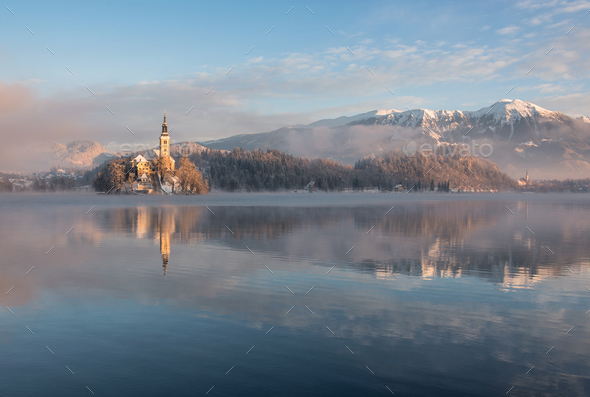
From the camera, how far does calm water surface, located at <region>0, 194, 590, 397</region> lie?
9.06 meters

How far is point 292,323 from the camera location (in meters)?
12.5

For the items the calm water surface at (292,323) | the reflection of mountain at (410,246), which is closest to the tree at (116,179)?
the reflection of mountain at (410,246)

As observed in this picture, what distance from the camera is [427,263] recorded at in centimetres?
2242

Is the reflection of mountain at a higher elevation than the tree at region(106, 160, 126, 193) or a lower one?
lower

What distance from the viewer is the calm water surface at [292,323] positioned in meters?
9.06

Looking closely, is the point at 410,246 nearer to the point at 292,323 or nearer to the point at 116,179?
the point at 292,323

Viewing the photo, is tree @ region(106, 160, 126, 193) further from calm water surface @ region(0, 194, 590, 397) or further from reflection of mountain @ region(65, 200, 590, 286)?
calm water surface @ region(0, 194, 590, 397)

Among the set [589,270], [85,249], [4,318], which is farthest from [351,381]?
[85,249]

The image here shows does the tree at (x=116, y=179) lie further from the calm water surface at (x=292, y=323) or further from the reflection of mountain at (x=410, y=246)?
the calm water surface at (x=292, y=323)

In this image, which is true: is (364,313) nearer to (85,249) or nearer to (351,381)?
(351,381)

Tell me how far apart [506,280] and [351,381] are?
12.6 m

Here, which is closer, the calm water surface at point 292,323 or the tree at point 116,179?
the calm water surface at point 292,323

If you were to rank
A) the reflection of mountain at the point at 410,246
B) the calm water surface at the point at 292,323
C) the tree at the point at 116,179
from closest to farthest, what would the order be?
the calm water surface at the point at 292,323
the reflection of mountain at the point at 410,246
the tree at the point at 116,179

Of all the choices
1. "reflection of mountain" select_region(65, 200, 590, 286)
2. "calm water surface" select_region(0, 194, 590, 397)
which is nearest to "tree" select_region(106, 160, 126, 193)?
A: "reflection of mountain" select_region(65, 200, 590, 286)
